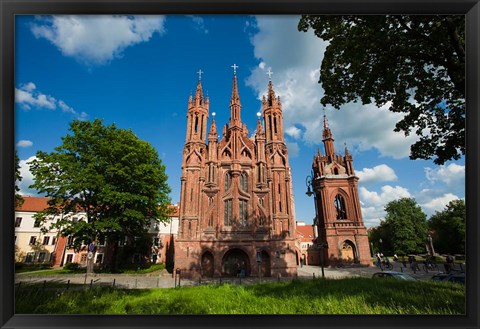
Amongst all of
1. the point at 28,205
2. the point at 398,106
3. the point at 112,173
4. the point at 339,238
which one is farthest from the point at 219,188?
the point at 28,205

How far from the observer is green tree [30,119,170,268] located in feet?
70.4

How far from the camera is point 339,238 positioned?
110 ft

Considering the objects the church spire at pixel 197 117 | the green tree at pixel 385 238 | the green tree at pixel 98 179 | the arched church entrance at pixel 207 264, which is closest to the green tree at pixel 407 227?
the green tree at pixel 385 238

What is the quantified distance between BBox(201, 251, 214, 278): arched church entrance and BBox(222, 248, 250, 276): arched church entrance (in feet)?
4.25

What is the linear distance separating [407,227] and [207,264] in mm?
41922

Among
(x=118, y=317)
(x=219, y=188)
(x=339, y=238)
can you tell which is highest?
(x=219, y=188)

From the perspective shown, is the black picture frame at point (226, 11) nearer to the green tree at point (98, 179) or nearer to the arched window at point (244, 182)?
the green tree at point (98, 179)

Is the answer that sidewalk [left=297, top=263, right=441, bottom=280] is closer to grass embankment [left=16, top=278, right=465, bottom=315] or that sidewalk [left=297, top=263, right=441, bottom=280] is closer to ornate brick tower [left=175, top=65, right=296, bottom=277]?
ornate brick tower [left=175, top=65, right=296, bottom=277]

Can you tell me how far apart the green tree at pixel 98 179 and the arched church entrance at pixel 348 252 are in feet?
83.3

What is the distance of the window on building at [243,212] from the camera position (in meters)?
27.3

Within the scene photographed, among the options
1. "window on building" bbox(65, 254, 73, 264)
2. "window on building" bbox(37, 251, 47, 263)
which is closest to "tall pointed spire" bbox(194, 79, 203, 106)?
"window on building" bbox(65, 254, 73, 264)

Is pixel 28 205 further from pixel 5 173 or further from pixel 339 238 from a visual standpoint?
pixel 339 238

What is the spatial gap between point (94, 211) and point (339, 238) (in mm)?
29986

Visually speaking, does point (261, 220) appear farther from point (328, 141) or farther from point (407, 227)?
point (407, 227)
